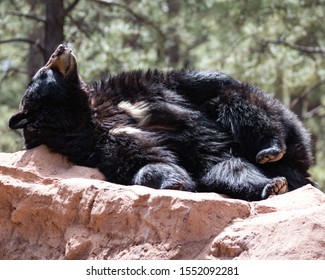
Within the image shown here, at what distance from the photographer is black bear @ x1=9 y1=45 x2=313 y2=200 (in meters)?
5.66

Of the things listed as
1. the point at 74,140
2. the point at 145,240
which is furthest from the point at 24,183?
the point at 145,240

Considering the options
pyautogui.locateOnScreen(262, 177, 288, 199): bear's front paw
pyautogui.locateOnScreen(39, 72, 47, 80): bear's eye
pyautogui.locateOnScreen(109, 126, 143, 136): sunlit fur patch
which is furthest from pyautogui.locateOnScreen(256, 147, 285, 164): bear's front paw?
pyautogui.locateOnScreen(39, 72, 47, 80): bear's eye

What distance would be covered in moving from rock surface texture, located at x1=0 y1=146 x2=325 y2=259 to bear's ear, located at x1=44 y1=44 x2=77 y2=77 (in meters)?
1.06

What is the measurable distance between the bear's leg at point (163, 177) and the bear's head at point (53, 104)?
86cm

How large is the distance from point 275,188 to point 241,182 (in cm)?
26

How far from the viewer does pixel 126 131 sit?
5875mm

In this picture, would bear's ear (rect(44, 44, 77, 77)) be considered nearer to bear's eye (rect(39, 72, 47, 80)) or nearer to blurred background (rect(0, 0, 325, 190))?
bear's eye (rect(39, 72, 47, 80))

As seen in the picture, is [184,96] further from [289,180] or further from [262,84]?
[262,84]

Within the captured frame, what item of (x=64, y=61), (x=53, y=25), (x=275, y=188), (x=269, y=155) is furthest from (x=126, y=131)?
(x=53, y=25)

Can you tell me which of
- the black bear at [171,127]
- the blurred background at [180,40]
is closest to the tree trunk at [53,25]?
the blurred background at [180,40]

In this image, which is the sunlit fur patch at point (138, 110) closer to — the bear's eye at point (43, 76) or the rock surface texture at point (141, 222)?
the bear's eye at point (43, 76)

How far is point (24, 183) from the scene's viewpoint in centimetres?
528

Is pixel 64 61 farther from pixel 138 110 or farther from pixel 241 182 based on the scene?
pixel 241 182

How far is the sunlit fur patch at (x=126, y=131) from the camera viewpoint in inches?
230
